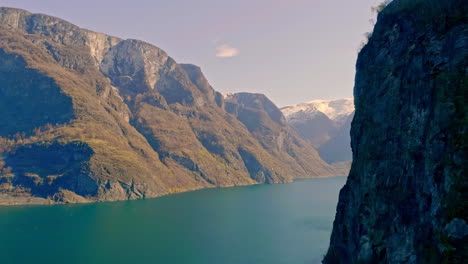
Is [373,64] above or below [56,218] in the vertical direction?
above

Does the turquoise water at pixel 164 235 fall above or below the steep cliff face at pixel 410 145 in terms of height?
below

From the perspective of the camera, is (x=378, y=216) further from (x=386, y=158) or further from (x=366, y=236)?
(x=386, y=158)

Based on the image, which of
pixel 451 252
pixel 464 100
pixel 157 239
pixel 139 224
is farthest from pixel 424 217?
pixel 139 224

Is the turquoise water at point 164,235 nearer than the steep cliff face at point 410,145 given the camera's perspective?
No

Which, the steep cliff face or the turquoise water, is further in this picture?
the turquoise water

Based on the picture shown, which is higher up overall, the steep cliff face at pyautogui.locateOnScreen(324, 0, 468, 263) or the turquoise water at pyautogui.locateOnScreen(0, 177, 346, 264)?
the steep cliff face at pyautogui.locateOnScreen(324, 0, 468, 263)
